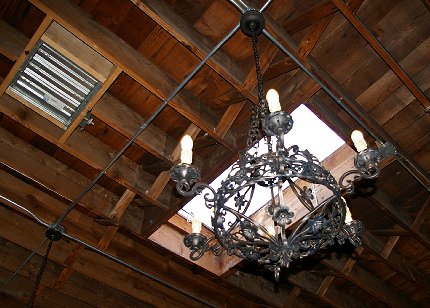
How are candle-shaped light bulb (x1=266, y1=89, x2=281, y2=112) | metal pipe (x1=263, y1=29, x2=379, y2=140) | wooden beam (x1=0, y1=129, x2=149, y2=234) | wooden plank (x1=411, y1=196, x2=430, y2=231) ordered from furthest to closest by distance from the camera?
wooden plank (x1=411, y1=196, x2=430, y2=231) < wooden beam (x1=0, y1=129, x2=149, y2=234) < metal pipe (x1=263, y1=29, x2=379, y2=140) < candle-shaped light bulb (x1=266, y1=89, x2=281, y2=112)

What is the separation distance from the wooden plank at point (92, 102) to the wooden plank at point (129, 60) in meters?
0.12

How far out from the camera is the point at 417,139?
3.82m

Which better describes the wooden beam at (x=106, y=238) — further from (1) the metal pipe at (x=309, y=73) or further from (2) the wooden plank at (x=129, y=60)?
(1) the metal pipe at (x=309, y=73)

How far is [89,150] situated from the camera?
3553mm

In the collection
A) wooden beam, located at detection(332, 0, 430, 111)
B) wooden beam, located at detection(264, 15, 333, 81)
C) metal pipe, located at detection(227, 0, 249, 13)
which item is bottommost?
metal pipe, located at detection(227, 0, 249, 13)

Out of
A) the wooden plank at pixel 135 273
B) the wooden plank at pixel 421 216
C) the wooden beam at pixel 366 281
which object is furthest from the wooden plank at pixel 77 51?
the wooden plank at pixel 421 216

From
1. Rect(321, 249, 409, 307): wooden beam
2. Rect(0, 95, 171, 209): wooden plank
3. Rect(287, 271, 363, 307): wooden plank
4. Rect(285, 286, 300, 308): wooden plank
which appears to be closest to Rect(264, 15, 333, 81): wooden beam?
Rect(0, 95, 171, 209): wooden plank

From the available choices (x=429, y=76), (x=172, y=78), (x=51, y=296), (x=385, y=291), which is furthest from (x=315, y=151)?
(x=51, y=296)

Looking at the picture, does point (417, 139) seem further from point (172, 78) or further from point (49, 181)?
point (49, 181)

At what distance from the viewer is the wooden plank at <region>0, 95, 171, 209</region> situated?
3232 mm

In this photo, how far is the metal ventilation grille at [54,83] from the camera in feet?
9.78

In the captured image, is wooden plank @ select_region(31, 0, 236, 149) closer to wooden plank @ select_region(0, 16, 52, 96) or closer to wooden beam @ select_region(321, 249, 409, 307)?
wooden plank @ select_region(0, 16, 52, 96)

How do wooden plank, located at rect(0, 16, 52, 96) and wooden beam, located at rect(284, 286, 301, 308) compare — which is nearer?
wooden plank, located at rect(0, 16, 52, 96)

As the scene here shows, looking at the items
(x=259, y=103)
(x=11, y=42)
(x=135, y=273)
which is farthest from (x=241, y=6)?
(x=135, y=273)
